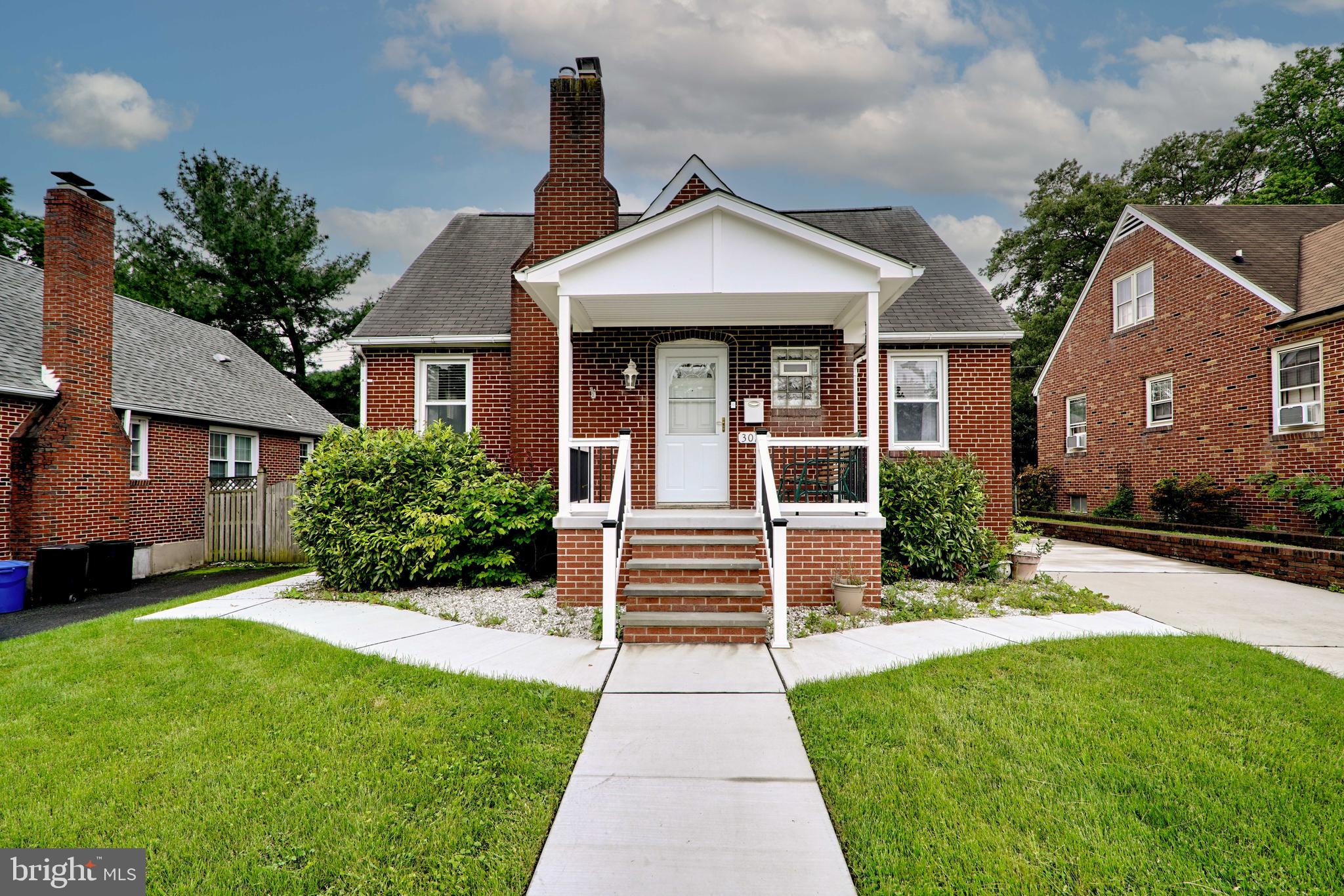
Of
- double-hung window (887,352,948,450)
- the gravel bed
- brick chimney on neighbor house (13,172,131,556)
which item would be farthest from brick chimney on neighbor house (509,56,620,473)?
brick chimney on neighbor house (13,172,131,556)

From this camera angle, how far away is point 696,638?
5.46 m

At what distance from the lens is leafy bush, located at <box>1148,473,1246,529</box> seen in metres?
12.1

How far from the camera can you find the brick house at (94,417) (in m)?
9.50

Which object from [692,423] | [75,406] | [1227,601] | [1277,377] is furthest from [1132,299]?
[75,406]

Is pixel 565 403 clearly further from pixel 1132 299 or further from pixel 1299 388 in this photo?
pixel 1132 299

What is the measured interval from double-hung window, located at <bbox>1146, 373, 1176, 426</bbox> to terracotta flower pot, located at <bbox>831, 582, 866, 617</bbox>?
12.5 m

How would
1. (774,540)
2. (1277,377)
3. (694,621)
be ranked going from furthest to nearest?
(1277,377) < (774,540) < (694,621)

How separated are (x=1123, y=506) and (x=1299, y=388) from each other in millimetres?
4715

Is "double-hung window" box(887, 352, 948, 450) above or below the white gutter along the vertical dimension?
below

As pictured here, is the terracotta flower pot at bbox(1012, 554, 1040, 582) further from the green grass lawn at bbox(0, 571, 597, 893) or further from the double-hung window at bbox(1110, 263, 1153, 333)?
the double-hung window at bbox(1110, 263, 1153, 333)

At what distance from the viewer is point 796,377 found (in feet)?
29.3

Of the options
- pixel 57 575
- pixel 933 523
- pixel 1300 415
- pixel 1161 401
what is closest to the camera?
pixel 933 523

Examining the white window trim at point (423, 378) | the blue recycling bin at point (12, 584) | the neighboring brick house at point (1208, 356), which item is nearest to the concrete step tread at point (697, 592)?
the white window trim at point (423, 378)

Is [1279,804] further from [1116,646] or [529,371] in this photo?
[529,371]
